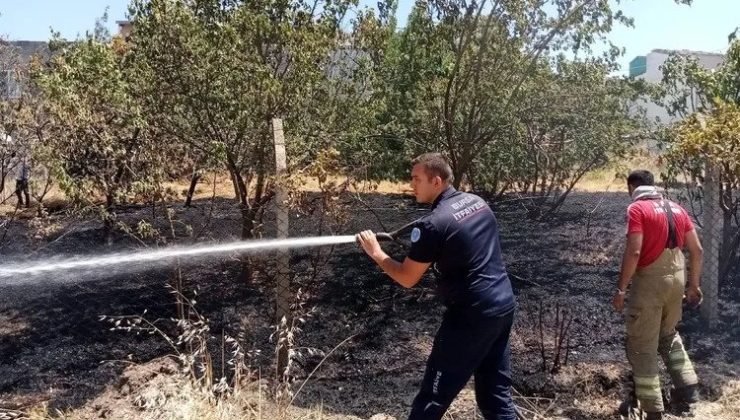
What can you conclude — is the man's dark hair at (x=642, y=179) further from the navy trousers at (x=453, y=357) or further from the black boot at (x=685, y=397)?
the navy trousers at (x=453, y=357)

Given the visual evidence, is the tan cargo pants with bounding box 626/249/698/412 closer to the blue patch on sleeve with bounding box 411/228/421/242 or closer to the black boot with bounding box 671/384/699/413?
the black boot with bounding box 671/384/699/413

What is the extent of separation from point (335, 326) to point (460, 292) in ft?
10.3

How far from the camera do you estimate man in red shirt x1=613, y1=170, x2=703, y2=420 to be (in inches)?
175

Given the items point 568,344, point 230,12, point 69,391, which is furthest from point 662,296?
point 69,391

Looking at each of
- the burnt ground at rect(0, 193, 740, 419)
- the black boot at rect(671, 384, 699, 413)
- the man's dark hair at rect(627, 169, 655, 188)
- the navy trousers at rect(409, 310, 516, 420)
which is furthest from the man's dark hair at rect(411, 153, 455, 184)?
the black boot at rect(671, 384, 699, 413)

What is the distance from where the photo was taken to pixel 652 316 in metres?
4.54

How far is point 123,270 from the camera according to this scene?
809 centimetres

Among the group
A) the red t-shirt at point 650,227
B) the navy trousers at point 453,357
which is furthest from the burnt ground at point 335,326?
the navy trousers at point 453,357

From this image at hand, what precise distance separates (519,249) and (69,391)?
5.15 metres

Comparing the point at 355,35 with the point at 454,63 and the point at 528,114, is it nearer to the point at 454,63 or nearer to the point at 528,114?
the point at 454,63

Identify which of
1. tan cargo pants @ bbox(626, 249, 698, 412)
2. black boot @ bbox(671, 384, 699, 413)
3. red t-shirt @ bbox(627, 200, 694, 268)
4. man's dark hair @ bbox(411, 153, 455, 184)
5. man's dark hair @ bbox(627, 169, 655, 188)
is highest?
man's dark hair @ bbox(411, 153, 455, 184)

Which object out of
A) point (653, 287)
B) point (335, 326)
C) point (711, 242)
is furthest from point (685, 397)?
point (335, 326)

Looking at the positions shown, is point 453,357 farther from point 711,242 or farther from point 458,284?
point 711,242

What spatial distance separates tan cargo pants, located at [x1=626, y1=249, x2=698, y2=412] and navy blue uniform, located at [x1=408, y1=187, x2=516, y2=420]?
53.4 inches
